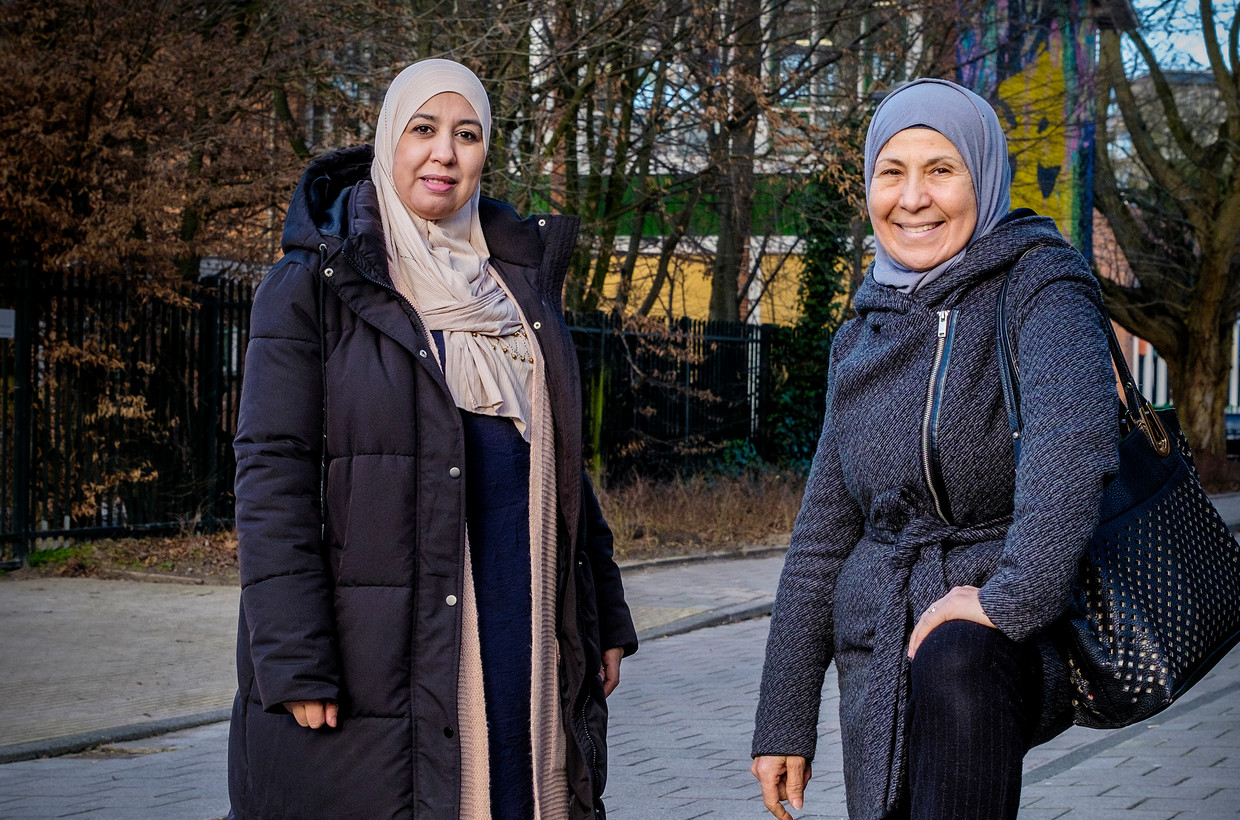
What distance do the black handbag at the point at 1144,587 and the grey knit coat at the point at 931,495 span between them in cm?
6

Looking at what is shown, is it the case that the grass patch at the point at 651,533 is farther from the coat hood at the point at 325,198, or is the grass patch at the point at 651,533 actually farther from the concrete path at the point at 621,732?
the coat hood at the point at 325,198

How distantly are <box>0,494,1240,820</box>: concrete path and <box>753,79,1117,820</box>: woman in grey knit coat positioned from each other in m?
2.74

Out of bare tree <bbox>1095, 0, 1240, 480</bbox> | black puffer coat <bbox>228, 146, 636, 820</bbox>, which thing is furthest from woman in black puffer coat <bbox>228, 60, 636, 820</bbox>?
bare tree <bbox>1095, 0, 1240, 480</bbox>

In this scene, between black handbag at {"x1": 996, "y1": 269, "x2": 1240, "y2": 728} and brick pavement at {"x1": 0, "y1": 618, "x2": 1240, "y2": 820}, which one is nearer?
black handbag at {"x1": 996, "y1": 269, "x2": 1240, "y2": 728}

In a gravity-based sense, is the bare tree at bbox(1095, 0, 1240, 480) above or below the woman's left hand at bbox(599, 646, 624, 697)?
above

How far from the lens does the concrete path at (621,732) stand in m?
5.43

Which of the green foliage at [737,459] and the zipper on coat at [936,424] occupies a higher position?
the zipper on coat at [936,424]

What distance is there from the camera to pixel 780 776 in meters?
2.83

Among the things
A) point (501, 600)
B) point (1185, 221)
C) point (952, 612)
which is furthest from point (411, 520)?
point (1185, 221)

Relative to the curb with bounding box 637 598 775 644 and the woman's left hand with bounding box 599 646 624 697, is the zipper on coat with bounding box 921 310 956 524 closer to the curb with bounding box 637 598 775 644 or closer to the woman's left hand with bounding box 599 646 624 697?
the woman's left hand with bounding box 599 646 624 697

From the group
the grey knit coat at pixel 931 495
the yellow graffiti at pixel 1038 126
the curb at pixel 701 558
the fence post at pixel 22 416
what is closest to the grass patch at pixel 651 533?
the curb at pixel 701 558

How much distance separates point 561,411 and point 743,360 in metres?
16.7

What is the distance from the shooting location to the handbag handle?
2.34m

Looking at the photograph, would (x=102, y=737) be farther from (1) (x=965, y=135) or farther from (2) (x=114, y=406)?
(2) (x=114, y=406)
